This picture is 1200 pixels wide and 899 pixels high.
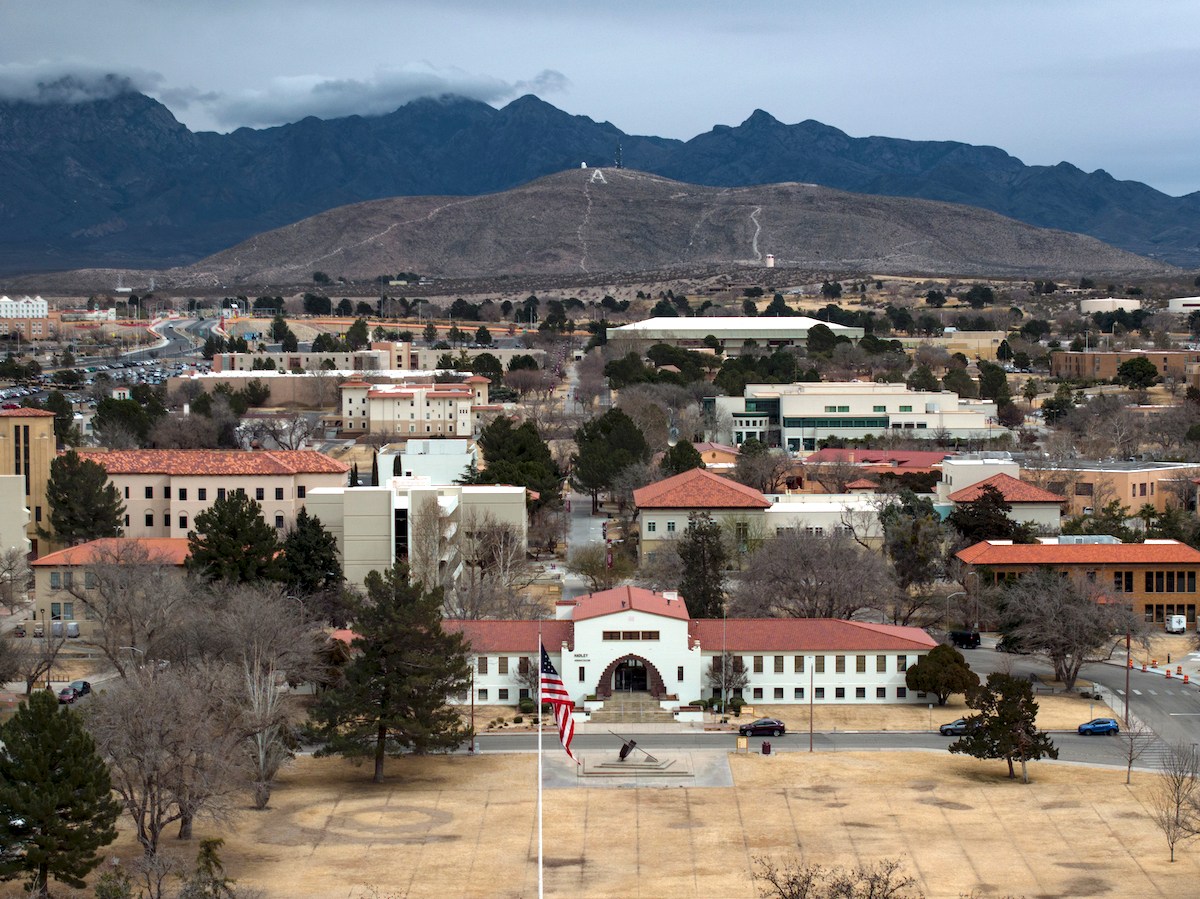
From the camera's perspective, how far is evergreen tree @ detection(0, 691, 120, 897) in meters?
39.1

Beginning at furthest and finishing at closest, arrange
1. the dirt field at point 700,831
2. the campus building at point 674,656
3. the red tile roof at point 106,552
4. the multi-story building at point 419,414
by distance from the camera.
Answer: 1. the multi-story building at point 419,414
2. the red tile roof at point 106,552
3. the campus building at point 674,656
4. the dirt field at point 700,831

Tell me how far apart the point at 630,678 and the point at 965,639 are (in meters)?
12.7

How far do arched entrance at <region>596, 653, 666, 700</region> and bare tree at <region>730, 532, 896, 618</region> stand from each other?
8.01 metres

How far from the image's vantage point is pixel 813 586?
64812mm

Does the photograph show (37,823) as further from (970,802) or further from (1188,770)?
(1188,770)

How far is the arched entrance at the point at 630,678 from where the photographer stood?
56.9 metres

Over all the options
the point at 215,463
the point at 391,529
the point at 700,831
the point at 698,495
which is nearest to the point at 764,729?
the point at 700,831

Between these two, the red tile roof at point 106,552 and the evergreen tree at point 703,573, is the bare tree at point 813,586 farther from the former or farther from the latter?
the red tile roof at point 106,552

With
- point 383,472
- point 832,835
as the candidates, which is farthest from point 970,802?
point 383,472

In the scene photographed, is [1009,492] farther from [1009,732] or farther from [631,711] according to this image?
[1009,732]

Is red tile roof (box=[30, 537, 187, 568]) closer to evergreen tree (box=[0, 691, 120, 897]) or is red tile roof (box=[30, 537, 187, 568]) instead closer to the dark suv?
evergreen tree (box=[0, 691, 120, 897])

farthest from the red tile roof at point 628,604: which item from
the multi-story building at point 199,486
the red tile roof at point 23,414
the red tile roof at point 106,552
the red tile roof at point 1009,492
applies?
the red tile roof at point 23,414

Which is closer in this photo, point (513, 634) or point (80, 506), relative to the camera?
point (513, 634)

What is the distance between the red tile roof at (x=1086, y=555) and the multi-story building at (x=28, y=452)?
35.3 meters
